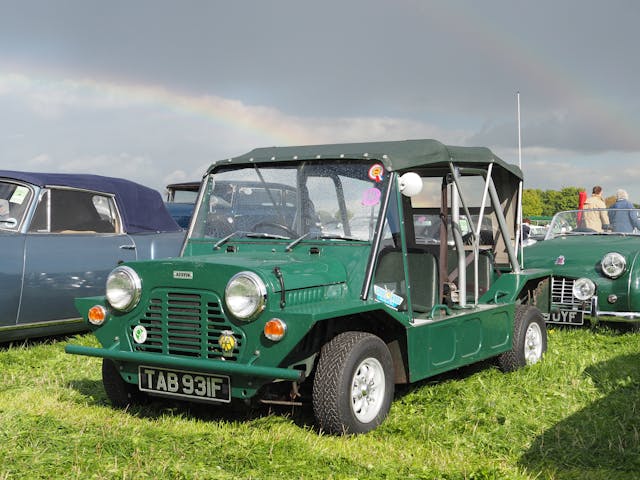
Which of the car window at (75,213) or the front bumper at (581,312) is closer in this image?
the car window at (75,213)

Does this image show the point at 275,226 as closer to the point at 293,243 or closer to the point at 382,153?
the point at 293,243

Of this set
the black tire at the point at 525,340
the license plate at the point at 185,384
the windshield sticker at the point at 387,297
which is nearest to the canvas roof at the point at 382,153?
the windshield sticker at the point at 387,297

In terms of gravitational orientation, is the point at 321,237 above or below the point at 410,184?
below

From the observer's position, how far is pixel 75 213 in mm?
8805

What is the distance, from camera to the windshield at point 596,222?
10898 mm

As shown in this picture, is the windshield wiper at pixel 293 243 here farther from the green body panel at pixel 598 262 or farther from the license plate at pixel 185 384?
the green body panel at pixel 598 262

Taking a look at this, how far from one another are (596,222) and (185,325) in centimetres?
751

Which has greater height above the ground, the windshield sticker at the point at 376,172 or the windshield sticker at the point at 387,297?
the windshield sticker at the point at 376,172

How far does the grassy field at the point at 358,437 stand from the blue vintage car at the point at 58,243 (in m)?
0.99

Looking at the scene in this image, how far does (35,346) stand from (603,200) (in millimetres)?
9229

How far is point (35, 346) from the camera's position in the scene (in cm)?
833

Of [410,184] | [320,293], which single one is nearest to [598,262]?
[410,184]

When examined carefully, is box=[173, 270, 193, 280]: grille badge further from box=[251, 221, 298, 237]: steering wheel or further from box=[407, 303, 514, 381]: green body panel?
box=[407, 303, 514, 381]: green body panel

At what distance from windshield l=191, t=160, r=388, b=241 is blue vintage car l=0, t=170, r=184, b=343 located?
149 centimetres
